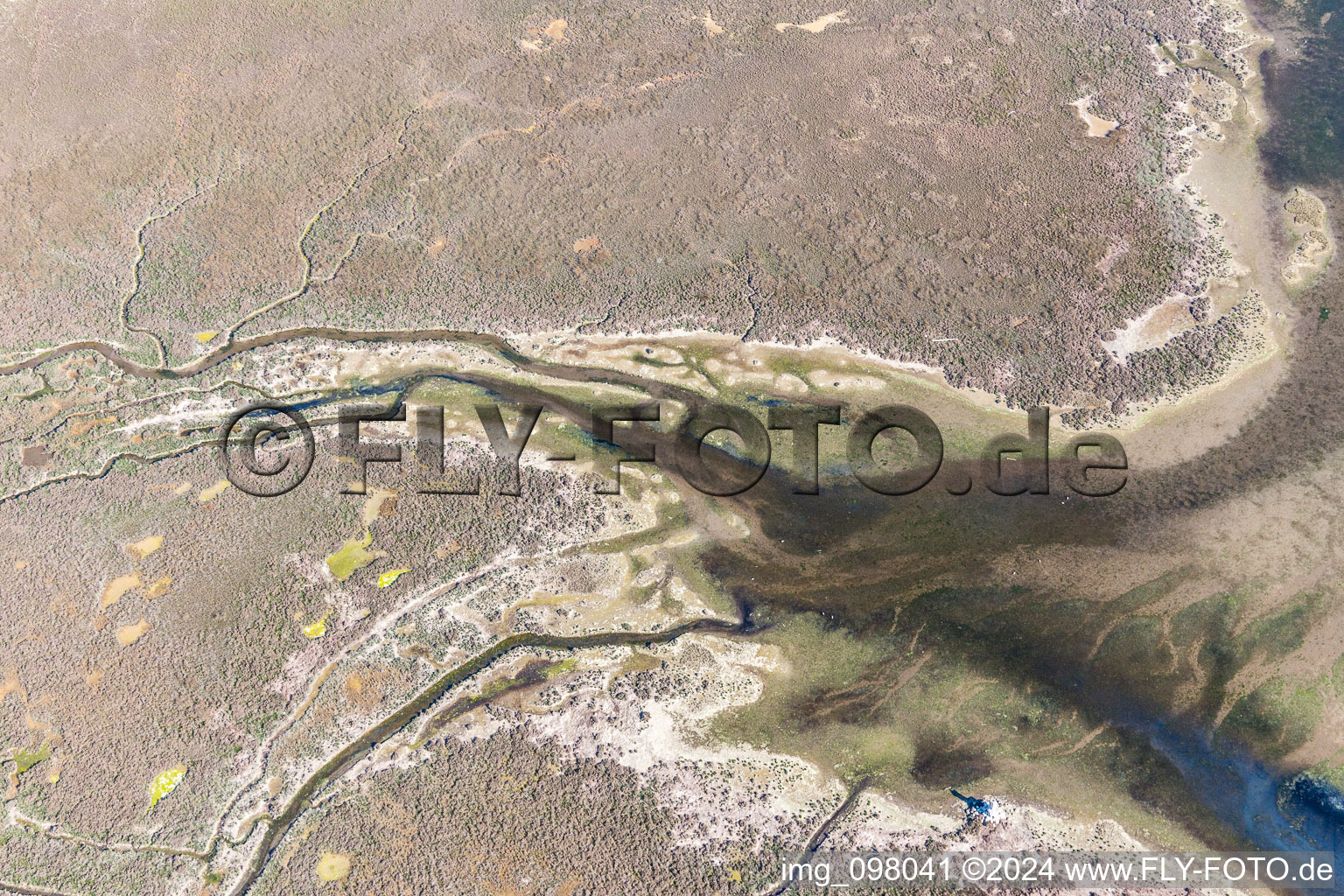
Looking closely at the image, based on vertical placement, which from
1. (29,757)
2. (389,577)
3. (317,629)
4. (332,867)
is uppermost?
(389,577)

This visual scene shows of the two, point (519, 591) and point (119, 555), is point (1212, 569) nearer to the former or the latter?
point (519, 591)

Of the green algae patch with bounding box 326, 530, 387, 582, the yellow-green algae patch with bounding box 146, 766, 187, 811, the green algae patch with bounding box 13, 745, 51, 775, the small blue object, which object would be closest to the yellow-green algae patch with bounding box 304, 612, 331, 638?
the green algae patch with bounding box 326, 530, 387, 582

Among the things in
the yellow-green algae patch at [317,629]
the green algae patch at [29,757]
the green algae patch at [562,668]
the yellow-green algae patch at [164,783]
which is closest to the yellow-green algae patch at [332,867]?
the yellow-green algae patch at [164,783]

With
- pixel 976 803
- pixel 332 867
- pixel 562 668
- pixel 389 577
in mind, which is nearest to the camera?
pixel 332 867

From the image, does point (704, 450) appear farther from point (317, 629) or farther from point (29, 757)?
point (29, 757)

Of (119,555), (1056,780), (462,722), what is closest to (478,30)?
(119,555)

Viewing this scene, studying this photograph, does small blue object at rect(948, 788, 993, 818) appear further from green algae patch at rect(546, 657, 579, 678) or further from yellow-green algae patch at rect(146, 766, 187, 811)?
yellow-green algae patch at rect(146, 766, 187, 811)

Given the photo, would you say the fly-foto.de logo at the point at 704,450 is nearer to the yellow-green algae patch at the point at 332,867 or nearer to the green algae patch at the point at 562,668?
the green algae patch at the point at 562,668

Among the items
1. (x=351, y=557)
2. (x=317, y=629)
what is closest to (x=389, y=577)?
(x=351, y=557)
